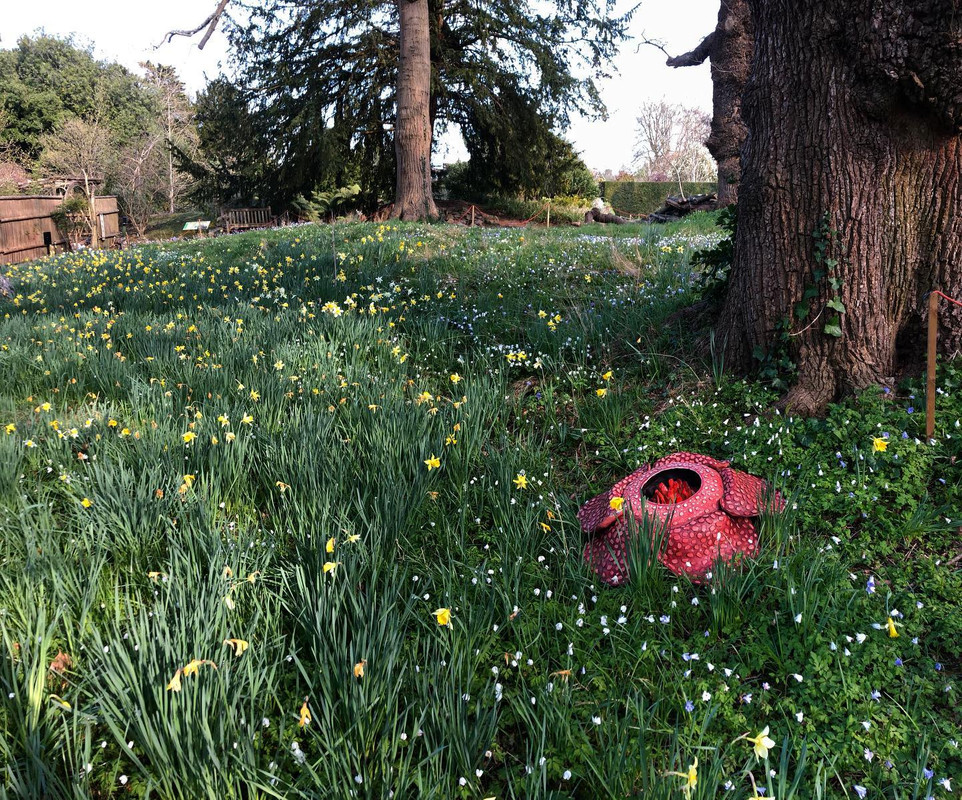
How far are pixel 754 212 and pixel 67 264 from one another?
9.87 meters

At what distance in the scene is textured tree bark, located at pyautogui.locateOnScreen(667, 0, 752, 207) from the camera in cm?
1181

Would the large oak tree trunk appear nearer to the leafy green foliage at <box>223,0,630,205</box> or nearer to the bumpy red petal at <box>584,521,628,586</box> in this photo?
the bumpy red petal at <box>584,521,628,586</box>

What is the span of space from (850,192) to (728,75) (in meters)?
10.8

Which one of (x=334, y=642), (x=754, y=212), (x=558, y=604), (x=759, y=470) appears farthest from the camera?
(x=754, y=212)

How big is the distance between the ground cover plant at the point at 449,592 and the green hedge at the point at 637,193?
2711cm

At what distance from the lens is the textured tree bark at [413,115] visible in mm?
12195

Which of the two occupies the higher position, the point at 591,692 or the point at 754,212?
the point at 754,212

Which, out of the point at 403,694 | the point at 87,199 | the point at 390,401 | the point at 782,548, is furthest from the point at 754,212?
the point at 87,199

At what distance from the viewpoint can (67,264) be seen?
963 centimetres

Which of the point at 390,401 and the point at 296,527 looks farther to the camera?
Result: the point at 390,401

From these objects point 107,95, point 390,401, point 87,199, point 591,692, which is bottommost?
point 591,692

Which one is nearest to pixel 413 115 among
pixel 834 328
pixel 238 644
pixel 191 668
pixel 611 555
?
pixel 834 328

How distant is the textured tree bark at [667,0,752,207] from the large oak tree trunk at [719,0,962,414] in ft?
30.6

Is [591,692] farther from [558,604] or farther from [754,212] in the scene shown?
[754,212]
